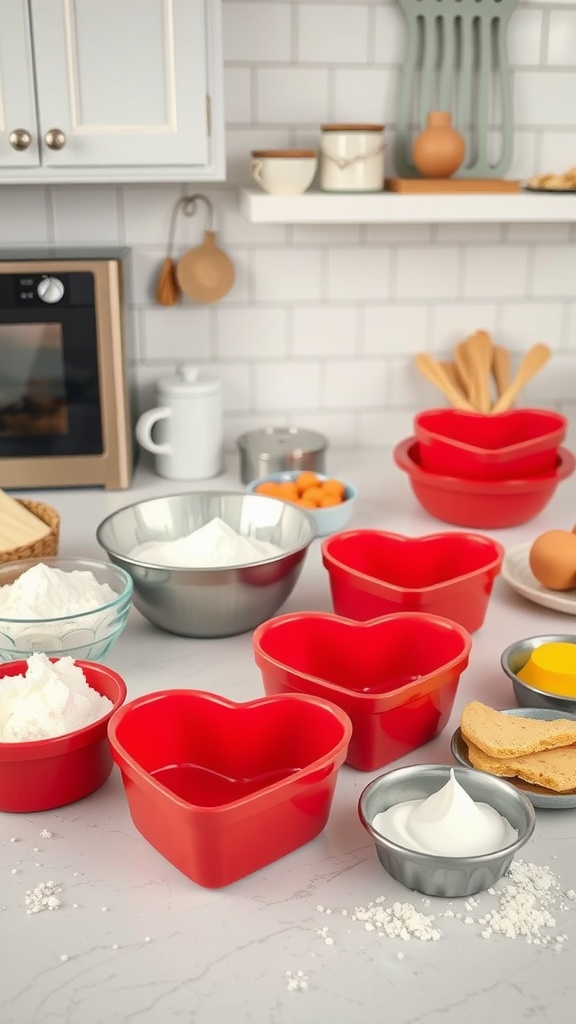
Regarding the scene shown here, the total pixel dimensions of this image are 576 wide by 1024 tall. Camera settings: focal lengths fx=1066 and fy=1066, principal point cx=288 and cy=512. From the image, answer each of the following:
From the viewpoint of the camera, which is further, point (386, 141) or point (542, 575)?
point (386, 141)

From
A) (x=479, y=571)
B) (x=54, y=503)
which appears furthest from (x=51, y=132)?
(x=479, y=571)

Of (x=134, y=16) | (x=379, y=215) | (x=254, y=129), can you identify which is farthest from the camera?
(x=254, y=129)

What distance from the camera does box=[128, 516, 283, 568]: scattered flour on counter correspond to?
1303mm

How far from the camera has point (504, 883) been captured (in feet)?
2.97

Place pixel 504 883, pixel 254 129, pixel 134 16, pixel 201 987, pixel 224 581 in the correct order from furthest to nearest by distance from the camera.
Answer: pixel 254 129 → pixel 134 16 → pixel 224 581 → pixel 504 883 → pixel 201 987

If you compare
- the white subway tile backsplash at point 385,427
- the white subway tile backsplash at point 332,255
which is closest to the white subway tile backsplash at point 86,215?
the white subway tile backsplash at point 332,255

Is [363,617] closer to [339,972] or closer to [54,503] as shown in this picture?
[339,972]

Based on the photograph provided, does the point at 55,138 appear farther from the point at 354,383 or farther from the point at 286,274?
the point at 354,383

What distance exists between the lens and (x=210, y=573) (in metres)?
1.25

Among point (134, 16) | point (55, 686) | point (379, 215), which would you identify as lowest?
point (55, 686)

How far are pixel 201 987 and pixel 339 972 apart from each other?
4.1 inches

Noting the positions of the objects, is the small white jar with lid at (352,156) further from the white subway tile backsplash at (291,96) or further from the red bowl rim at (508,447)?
the red bowl rim at (508,447)

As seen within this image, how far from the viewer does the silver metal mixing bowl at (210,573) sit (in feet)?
4.15

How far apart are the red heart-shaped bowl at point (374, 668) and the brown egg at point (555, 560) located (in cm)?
29
